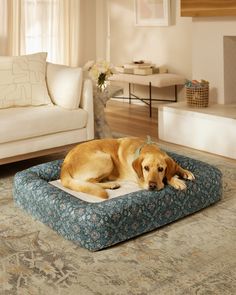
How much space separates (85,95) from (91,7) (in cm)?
375

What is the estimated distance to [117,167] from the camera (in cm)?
298

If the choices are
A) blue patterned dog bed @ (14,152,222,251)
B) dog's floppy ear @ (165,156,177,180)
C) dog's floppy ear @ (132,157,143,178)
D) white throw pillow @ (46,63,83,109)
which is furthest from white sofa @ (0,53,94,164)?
dog's floppy ear @ (165,156,177,180)

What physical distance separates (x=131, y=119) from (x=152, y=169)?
10.5 feet

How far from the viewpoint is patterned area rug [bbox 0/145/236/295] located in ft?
6.87

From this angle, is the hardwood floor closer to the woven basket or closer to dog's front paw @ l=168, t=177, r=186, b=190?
the woven basket

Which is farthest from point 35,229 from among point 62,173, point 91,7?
point 91,7

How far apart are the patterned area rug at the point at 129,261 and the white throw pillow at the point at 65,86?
132cm

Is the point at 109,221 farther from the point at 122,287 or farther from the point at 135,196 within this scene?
the point at 122,287

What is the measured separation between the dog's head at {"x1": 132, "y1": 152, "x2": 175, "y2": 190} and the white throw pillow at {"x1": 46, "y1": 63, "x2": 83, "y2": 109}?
1.38 meters

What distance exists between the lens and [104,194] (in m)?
2.72

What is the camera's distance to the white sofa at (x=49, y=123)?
3.57 meters

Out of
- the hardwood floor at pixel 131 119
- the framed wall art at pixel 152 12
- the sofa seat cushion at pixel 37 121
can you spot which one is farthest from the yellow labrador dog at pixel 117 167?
the framed wall art at pixel 152 12

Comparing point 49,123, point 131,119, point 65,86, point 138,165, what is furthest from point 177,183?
point 131,119

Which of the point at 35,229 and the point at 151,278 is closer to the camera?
the point at 151,278
